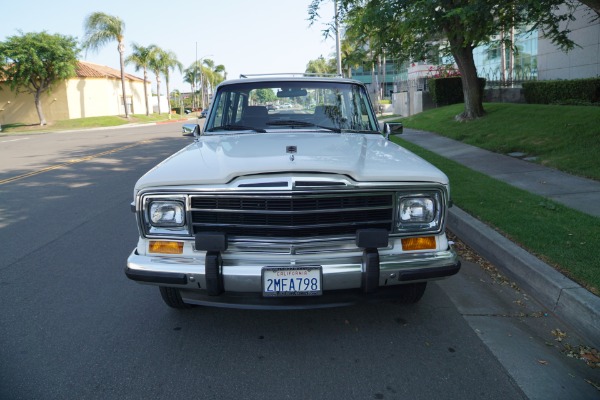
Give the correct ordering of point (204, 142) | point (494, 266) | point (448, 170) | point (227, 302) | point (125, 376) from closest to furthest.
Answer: point (125, 376) → point (227, 302) → point (204, 142) → point (494, 266) → point (448, 170)

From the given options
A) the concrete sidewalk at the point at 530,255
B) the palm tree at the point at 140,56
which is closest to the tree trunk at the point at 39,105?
the palm tree at the point at 140,56

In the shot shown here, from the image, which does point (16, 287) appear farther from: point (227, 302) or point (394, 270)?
point (394, 270)

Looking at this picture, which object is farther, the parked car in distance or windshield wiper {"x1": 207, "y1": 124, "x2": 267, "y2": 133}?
windshield wiper {"x1": 207, "y1": 124, "x2": 267, "y2": 133}

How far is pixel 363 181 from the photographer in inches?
131

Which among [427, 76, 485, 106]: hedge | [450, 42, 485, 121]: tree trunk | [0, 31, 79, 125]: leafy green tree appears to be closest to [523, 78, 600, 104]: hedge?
[450, 42, 485, 121]: tree trunk

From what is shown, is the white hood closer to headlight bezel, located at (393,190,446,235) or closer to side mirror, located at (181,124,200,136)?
headlight bezel, located at (393,190,446,235)

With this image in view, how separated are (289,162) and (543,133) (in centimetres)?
1067

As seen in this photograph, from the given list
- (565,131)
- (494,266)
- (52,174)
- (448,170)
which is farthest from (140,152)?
(494,266)

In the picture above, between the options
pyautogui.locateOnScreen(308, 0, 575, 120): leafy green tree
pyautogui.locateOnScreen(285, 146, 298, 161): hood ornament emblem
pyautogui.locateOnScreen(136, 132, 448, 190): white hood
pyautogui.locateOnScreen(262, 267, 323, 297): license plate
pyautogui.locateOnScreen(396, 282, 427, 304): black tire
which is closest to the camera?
pyautogui.locateOnScreen(262, 267, 323, 297): license plate

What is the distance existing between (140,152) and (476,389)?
15154mm

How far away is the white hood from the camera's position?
3.33 meters

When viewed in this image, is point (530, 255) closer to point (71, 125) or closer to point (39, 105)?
point (71, 125)

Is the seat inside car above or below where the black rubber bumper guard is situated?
above

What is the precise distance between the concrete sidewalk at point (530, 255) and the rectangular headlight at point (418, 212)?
4.35 feet
